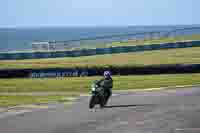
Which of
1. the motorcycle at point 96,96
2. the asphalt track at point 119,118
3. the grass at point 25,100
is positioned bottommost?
the grass at point 25,100

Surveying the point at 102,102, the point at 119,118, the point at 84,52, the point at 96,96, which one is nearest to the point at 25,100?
the point at 102,102

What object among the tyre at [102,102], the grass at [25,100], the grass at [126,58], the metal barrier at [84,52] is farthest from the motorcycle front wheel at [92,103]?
the metal barrier at [84,52]

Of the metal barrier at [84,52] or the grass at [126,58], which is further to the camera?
the metal barrier at [84,52]

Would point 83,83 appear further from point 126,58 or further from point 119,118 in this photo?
point 126,58

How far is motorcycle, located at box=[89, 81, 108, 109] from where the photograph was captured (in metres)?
26.8

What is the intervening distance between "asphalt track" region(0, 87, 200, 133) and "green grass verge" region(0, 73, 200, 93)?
8337 millimetres

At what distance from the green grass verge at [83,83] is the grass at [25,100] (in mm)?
4419

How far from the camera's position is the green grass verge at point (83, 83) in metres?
40.3

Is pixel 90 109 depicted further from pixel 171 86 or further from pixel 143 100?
pixel 171 86

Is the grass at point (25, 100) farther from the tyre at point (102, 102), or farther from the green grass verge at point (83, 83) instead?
the tyre at point (102, 102)

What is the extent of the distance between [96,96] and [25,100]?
7490 millimetres

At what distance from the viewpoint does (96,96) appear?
26891 millimetres

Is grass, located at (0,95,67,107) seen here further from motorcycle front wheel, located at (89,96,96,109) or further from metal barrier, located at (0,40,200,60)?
metal barrier, located at (0,40,200,60)

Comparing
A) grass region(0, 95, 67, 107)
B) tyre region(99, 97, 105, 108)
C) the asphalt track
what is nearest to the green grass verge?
Result: grass region(0, 95, 67, 107)
